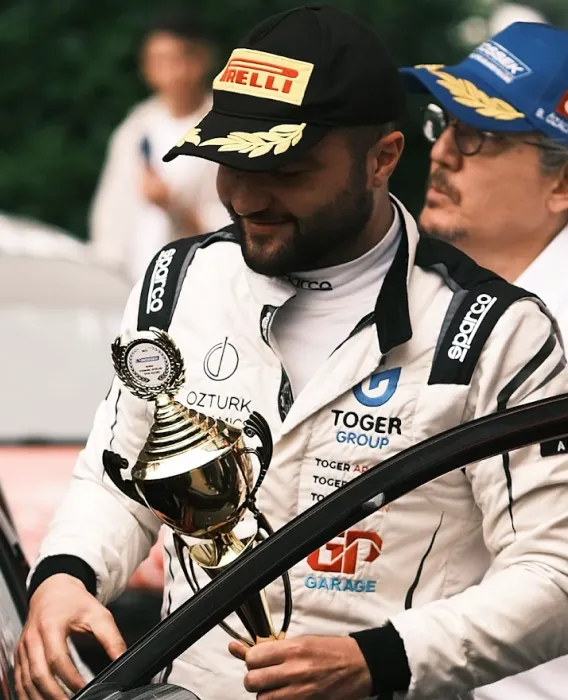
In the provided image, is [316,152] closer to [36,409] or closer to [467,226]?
[467,226]

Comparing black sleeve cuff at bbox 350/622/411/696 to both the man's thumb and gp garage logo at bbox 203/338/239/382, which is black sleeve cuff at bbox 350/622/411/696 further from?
gp garage logo at bbox 203/338/239/382

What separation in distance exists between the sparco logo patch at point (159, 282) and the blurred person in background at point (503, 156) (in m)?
0.50

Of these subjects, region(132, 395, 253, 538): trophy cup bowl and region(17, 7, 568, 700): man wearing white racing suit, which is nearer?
region(132, 395, 253, 538): trophy cup bowl

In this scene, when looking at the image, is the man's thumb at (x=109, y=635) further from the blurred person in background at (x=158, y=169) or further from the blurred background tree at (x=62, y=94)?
the blurred background tree at (x=62, y=94)

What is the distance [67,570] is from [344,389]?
451 millimetres

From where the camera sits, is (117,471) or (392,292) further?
(392,292)

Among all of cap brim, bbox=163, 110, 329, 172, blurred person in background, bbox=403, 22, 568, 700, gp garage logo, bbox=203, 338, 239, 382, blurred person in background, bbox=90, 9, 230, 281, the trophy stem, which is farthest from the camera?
blurred person in background, bbox=90, 9, 230, 281

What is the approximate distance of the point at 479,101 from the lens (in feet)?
9.00

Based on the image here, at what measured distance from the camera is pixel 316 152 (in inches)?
85.3

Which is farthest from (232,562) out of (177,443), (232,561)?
(177,443)

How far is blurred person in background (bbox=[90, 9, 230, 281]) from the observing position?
16.6 feet

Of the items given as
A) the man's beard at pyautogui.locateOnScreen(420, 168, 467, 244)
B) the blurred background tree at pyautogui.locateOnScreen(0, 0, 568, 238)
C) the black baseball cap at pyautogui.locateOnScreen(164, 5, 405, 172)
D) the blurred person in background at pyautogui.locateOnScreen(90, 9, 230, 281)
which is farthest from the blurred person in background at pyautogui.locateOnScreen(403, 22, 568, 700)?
the blurred background tree at pyautogui.locateOnScreen(0, 0, 568, 238)

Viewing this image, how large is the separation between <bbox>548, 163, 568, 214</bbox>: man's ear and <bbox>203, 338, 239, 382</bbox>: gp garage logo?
29.2 inches

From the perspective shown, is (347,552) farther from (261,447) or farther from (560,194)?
(560,194)
